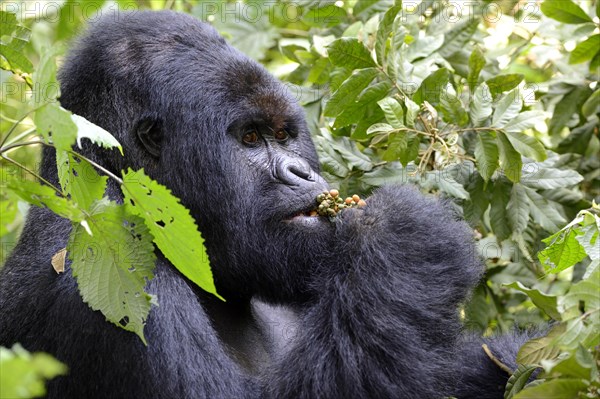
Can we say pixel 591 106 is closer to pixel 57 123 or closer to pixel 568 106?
pixel 568 106

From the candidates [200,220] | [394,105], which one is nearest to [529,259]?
[394,105]

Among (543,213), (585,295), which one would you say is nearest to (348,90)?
(543,213)

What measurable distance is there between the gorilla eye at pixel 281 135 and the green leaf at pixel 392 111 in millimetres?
467

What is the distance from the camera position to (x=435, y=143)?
4.13 metres

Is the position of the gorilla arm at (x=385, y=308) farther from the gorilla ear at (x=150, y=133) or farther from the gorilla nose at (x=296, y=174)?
the gorilla ear at (x=150, y=133)

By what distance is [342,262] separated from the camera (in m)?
3.38

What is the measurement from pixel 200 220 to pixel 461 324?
3.89ft

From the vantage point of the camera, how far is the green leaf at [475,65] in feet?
13.9

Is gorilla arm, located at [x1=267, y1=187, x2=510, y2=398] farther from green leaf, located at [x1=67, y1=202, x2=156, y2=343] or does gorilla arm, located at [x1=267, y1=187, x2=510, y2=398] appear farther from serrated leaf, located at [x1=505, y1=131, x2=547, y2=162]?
green leaf, located at [x1=67, y1=202, x2=156, y2=343]

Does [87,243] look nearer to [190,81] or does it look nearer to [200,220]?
[200,220]

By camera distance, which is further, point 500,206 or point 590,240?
point 500,206

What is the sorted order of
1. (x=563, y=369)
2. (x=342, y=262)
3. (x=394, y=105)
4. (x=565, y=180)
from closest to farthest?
(x=563, y=369) < (x=342, y=262) < (x=394, y=105) < (x=565, y=180)

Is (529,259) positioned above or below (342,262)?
below

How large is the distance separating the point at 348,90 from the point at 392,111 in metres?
0.36
